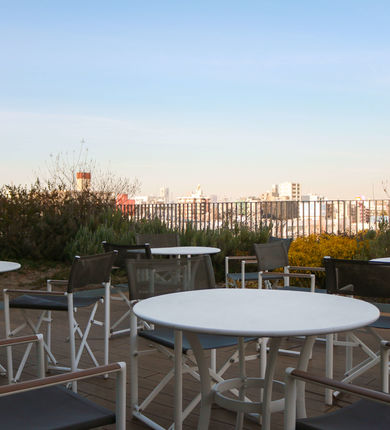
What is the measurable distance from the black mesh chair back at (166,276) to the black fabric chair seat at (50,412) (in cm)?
100

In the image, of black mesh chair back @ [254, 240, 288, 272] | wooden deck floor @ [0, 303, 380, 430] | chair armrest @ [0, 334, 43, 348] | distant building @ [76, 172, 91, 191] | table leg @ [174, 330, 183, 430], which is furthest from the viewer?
distant building @ [76, 172, 91, 191]

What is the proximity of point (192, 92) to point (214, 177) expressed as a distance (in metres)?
8.16

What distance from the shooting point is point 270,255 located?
4.67m

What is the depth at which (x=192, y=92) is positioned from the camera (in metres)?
26.5

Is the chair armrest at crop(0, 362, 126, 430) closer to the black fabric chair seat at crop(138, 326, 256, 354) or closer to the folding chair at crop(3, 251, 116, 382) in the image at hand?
the black fabric chair seat at crop(138, 326, 256, 354)

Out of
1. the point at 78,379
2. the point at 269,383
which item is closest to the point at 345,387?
the point at 269,383

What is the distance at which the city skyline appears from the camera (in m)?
17.8

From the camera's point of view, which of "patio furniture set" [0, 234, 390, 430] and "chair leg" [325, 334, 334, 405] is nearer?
"patio furniture set" [0, 234, 390, 430]

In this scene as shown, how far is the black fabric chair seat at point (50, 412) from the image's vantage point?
1.73 meters

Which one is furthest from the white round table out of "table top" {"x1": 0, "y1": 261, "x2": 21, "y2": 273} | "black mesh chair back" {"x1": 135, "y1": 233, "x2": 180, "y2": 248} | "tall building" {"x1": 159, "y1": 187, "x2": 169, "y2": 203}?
"tall building" {"x1": 159, "y1": 187, "x2": 169, "y2": 203}

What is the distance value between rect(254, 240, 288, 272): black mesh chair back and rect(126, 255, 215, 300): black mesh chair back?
4.73 ft

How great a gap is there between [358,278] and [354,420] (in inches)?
53.1

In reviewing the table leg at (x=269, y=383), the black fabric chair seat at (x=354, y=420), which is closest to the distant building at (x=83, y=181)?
the table leg at (x=269, y=383)

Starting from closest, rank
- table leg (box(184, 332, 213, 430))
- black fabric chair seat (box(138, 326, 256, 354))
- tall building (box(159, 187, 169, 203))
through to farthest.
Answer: table leg (box(184, 332, 213, 430)) → black fabric chair seat (box(138, 326, 256, 354)) → tall building (box(159, 187, 169, 203))
